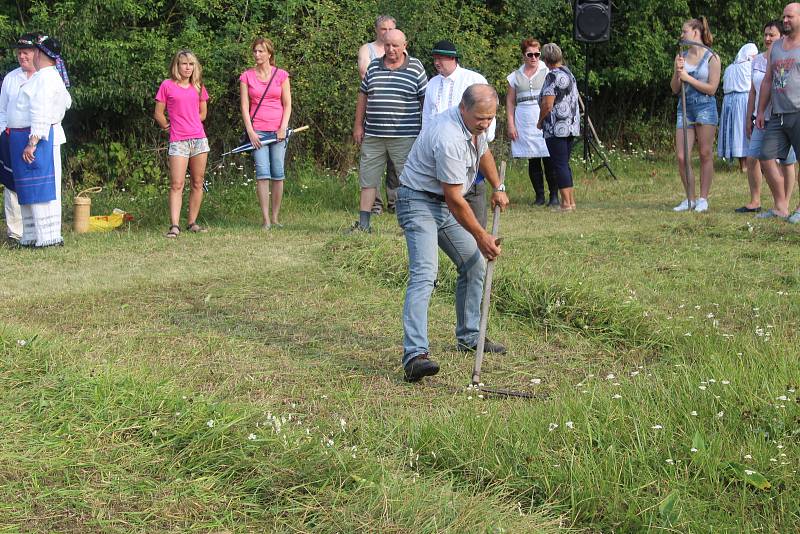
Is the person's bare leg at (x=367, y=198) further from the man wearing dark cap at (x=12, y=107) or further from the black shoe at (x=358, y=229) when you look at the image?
the man wearing dark cap at (x=12, y=107)

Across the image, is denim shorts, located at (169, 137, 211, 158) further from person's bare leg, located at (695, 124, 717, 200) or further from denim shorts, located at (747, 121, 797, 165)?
denim shorts, located at (747, 121, 797, 165)

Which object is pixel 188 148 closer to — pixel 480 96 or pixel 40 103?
pixel 40 103

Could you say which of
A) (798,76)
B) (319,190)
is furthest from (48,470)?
(319,190)

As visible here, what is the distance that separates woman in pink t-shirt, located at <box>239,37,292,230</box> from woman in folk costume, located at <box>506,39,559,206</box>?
2962mm

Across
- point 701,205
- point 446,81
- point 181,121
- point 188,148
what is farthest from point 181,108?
point 701,205

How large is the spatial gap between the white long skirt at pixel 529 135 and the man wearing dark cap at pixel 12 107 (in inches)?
221

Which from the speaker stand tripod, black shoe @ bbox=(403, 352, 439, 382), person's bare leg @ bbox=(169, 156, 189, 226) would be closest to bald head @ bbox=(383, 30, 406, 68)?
person's bare leg @ bbox=(169, 156, 189, 226)

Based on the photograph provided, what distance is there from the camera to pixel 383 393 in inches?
229

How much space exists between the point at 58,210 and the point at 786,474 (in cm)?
749

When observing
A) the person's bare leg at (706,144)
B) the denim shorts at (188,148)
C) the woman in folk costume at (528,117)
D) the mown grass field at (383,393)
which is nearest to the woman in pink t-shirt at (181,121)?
the denim shorts at (188,148)

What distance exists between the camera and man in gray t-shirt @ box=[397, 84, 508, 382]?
5.87m

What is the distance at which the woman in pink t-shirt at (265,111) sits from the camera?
10.9 m

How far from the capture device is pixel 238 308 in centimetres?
770

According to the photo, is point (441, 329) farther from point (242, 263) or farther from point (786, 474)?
point (786, 474)
